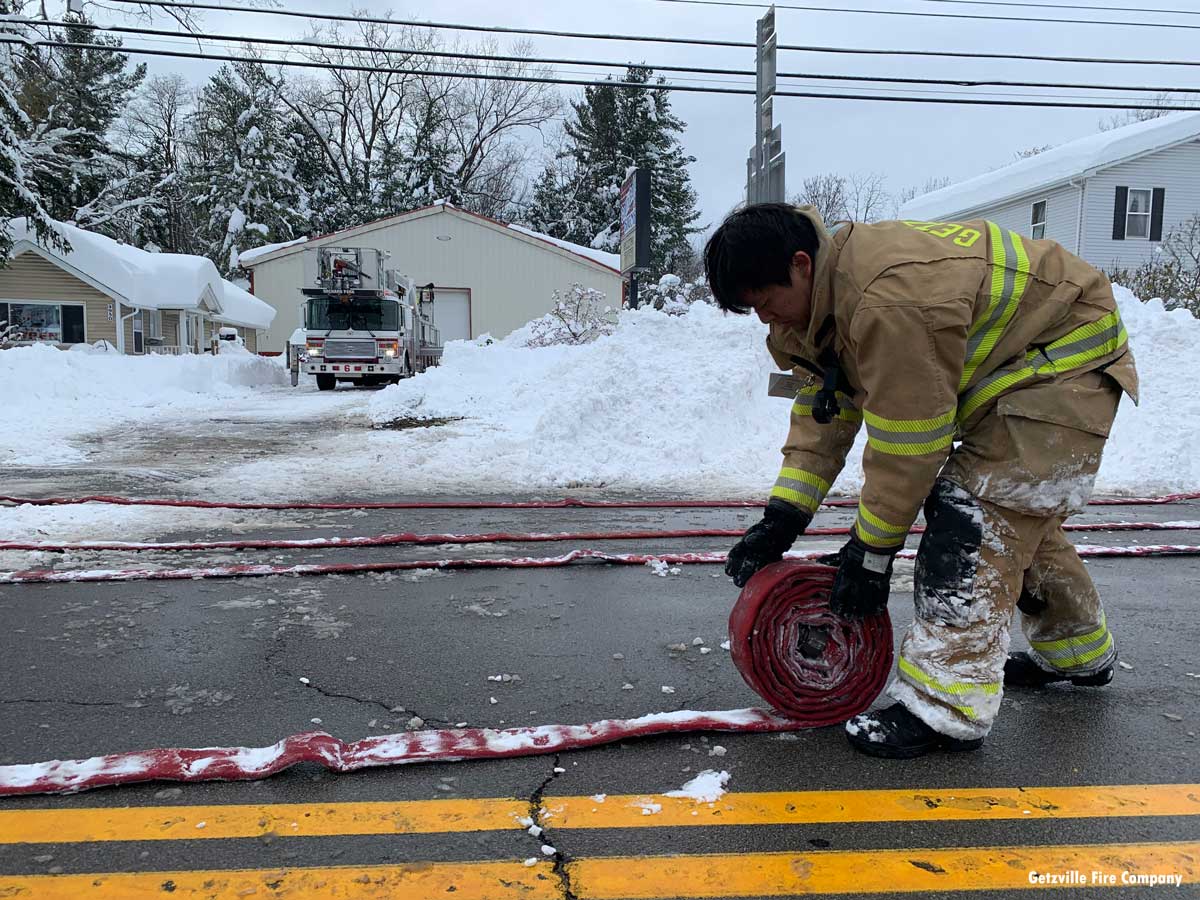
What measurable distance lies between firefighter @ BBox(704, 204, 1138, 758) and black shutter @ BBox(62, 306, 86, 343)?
99.6 feet

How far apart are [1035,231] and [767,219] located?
28.2 metres

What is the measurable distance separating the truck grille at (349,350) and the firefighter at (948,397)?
21.0 meters

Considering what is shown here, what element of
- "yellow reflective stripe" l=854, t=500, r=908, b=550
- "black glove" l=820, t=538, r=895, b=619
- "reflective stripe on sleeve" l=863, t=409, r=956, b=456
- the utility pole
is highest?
the utility pole

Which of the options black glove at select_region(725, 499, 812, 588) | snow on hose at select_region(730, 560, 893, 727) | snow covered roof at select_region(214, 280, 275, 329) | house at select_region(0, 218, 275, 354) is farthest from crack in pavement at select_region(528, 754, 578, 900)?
snow covered roof at select_region(214, 280, 275, 329)

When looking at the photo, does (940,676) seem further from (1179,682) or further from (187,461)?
(187,461)

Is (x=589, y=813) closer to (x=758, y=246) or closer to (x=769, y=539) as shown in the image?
(x=769, y=539)

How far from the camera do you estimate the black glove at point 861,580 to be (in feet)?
8.03

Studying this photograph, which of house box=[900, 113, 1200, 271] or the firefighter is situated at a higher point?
house box=[900, 113, 1200, 271]

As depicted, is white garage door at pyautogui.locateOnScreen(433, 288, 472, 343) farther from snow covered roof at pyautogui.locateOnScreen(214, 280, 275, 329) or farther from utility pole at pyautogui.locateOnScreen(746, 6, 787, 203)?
utility pole at pyautogui.locateOnScreen(746, 6, 787, 203)

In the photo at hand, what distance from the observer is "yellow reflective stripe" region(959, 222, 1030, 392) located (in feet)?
7.93

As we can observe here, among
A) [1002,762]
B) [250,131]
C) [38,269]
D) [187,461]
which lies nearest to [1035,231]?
[187,461]

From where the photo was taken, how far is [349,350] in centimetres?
2247

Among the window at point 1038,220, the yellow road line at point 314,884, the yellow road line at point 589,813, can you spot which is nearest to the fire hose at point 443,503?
the yellow road line at point 589,813

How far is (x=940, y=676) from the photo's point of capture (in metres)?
2.53
